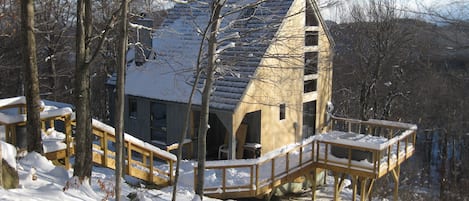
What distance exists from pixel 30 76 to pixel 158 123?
7.82 metres

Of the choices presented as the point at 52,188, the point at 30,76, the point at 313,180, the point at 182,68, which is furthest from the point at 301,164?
the point at 52,188

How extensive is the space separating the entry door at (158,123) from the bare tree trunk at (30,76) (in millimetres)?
7163

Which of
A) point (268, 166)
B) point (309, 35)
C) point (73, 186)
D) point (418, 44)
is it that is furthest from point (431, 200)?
point (73, 186)

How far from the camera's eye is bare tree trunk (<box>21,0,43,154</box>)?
7.52 m

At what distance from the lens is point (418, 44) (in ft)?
88.3

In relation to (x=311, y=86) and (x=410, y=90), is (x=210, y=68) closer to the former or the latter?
(x=311, y=86)

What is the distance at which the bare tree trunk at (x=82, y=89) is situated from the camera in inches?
295

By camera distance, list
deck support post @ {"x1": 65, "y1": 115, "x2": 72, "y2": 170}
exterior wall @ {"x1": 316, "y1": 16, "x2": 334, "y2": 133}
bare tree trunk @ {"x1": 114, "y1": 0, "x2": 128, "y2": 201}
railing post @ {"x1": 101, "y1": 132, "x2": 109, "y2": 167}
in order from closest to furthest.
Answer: bare tree trunk @ {"x1": 114, "y1": 0, "x2": 128, "y2": 201} < deck support post @ {"x1": 65, "y1": 115, "x2": 72, "y2": 170} < railing post @ {"x1": 101, "y1": 132, "x2": 109, "y2": 167} < exterior wall @ {"x1": 316, "y1": 16, "x2": 334, "y2": 133}

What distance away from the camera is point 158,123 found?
1545 cm

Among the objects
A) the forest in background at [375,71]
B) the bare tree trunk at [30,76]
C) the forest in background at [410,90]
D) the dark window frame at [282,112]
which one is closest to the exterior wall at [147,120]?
the forest in background at [375,71]

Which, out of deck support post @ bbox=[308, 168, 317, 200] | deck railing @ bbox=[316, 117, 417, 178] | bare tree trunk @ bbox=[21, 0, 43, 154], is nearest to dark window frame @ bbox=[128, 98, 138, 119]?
deck support post @ bbox=[308, 168, 317, 200]

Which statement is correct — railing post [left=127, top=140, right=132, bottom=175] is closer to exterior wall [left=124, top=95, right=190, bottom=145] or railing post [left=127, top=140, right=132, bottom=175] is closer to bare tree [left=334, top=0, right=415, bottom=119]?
exterior wall [left=124, top=95, right=190, bottom=145]

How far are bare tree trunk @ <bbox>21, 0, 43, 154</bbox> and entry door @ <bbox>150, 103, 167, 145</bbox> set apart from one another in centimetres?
716

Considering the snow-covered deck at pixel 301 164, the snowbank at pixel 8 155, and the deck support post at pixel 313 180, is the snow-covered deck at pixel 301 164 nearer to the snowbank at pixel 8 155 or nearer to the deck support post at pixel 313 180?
the deck support post at pixel 313 180
